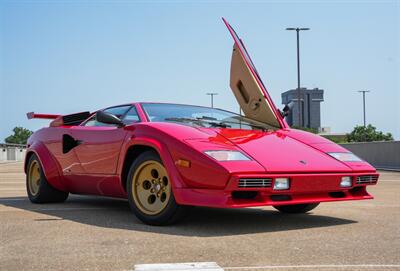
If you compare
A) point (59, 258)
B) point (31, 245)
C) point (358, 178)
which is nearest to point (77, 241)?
point (31, 245)

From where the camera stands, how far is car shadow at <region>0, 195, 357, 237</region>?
472 centimetres

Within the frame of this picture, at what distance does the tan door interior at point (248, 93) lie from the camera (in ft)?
20.1

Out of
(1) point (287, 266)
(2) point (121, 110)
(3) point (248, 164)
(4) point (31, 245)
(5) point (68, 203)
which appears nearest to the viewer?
(1) point (287, 266)

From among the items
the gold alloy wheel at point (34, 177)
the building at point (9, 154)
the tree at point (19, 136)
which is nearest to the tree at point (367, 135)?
the building at point (9, 154)

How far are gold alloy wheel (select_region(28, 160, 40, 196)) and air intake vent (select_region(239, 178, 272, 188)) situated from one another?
12.1 feet

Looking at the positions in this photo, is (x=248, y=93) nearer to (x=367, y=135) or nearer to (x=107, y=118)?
(x=107, y=118)

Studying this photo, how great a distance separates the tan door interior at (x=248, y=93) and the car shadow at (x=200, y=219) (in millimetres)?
1097

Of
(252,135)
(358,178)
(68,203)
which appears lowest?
(68,203)

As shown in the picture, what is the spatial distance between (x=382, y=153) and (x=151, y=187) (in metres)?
21.2

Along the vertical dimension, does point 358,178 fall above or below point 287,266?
above

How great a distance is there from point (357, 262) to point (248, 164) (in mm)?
1390

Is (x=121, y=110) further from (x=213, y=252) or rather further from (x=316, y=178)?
(x=213, y=252)

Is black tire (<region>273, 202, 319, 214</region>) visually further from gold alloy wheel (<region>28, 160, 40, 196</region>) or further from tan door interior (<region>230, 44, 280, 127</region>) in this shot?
gold alloy wheel (<region>28, 160, 40, 196</region>)

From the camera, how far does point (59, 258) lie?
3.54 metres
